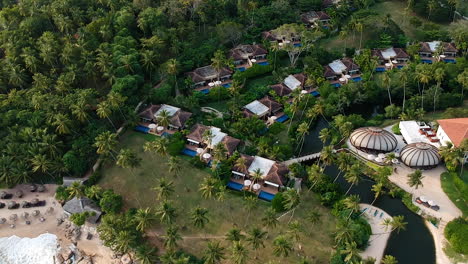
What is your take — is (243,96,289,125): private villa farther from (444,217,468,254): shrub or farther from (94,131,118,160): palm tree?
(444,217,468,254): shrub

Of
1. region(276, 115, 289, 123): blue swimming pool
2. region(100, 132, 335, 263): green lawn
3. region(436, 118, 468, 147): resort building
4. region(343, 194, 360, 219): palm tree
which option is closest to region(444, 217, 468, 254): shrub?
region(343, 194, 360, 219): palm tree

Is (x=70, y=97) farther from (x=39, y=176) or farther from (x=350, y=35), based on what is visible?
(x=350, y=35)

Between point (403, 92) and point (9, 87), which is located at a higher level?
point (9, 87)

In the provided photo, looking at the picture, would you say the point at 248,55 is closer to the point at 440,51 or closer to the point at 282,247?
the point at 440,51

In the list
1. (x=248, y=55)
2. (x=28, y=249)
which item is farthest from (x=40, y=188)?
(x=248, y=55)

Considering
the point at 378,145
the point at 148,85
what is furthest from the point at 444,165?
the point at 148,85

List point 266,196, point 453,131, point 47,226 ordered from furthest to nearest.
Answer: point 453,131 → point 266,196 → point 47,226
